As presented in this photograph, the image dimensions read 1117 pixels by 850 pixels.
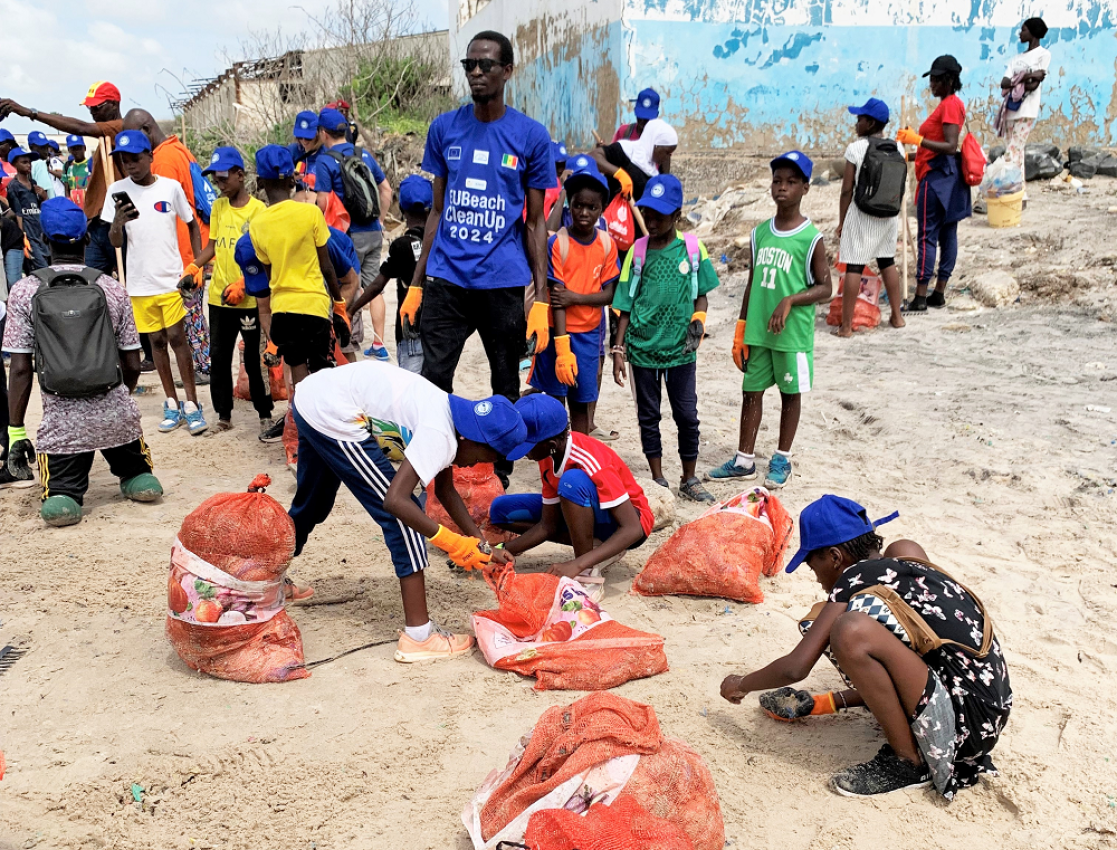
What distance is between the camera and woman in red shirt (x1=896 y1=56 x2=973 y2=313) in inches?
305

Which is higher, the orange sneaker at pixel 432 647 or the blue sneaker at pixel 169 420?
the blue sneaker at pixel 169 420

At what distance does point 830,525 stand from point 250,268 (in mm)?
4241

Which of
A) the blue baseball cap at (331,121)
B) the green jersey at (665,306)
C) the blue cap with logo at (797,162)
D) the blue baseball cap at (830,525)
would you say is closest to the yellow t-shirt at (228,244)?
the blue baseball cap at (331,121)

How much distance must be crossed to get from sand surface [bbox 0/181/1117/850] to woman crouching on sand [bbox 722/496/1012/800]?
93mm

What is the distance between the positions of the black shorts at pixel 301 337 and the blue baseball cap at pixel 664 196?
210 cm

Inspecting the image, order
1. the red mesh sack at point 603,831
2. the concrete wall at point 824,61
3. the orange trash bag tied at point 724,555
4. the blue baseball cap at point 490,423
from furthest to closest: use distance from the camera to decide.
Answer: the concrete wall at point 824,61 < the orange trash bag tied at point 724,555 < the blue baseball cap at point 490,423 < the red mesh sack at point 603,831

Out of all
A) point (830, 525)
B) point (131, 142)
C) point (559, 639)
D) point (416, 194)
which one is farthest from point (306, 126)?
point (830, 525)

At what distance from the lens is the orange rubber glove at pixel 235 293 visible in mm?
5816

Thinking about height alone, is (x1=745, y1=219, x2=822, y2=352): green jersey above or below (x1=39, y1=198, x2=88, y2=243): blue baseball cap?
below

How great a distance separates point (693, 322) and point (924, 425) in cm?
188

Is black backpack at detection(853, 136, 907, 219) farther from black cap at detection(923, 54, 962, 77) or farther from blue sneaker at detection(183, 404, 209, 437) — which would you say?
blue sneaker at detection(183, 404, 209, 437)

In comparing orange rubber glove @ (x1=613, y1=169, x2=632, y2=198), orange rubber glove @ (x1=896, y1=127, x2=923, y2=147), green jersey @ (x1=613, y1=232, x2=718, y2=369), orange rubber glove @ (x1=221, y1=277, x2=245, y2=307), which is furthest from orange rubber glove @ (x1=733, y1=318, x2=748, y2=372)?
orange rubber glove @ (x1=896, y1=127, x2=923, y2=147)

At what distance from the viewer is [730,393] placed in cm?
705

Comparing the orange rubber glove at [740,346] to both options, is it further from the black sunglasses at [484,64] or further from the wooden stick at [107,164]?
the wooden stick at [107,164]
